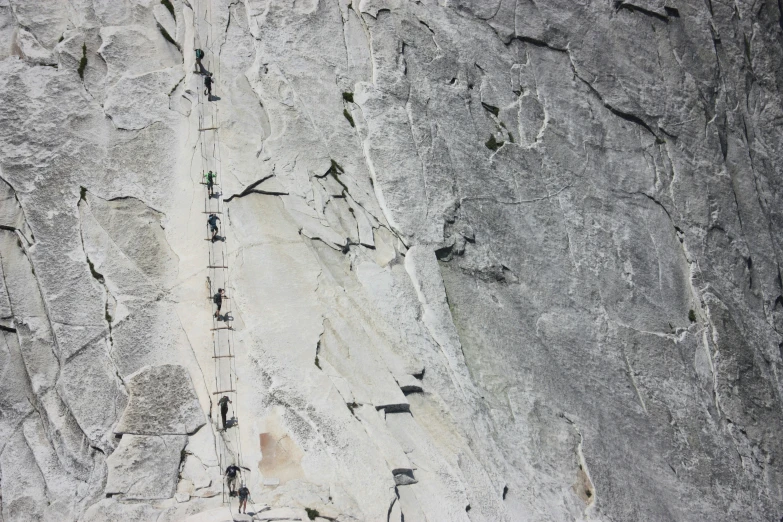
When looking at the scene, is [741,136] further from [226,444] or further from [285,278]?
[226,444]

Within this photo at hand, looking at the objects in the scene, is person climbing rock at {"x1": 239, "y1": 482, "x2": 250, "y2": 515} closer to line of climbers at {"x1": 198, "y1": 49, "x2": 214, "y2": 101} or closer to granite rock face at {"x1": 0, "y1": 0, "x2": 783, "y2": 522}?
granite rock face at {"x1": 0, "y1": 0, "x2": 783, "y2": 522}

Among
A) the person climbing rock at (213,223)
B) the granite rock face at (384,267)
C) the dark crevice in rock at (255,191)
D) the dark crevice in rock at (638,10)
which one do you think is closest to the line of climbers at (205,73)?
the granite rock face at (384,267)

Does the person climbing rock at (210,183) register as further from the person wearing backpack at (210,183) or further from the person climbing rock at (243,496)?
the person climbing rock at (243,496)

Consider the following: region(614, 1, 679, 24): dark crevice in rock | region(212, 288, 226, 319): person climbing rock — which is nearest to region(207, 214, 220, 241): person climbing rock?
region(212, 288, 226, 319): person climbing rock

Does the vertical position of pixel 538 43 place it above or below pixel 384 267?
above

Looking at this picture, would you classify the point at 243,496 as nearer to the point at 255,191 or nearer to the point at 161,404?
the point at 161,404

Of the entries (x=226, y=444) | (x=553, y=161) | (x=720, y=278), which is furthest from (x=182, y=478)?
(x=720, y=278)

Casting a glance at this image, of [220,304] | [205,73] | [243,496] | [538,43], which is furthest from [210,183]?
[538,43]
